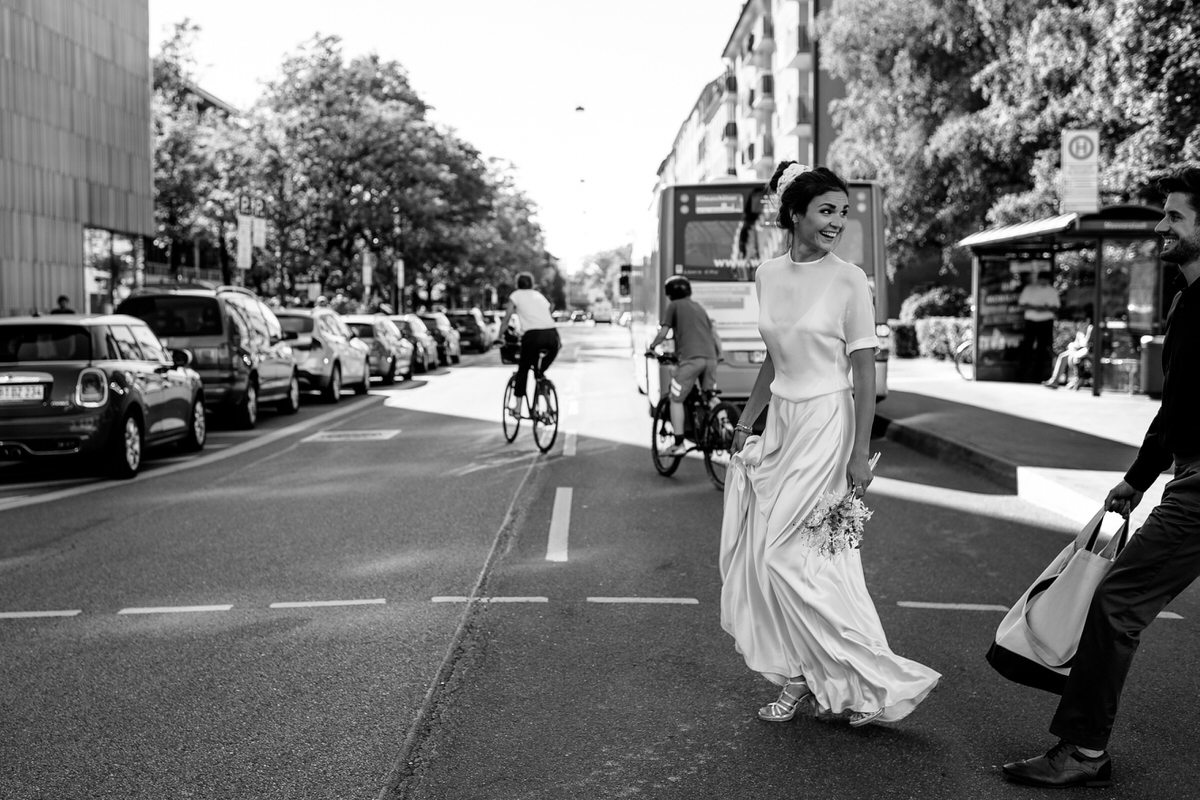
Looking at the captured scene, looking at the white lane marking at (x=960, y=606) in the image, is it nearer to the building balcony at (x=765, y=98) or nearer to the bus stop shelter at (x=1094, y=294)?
A: the bus stop shelter at (x=1094, y=294)

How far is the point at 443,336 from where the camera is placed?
120 feet

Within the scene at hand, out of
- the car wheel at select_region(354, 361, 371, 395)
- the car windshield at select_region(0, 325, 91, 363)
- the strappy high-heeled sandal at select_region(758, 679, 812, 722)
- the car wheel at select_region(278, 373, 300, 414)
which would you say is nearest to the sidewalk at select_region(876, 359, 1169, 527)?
the strappy high-heeled sandal at select_region(758, 679, 812, 722)

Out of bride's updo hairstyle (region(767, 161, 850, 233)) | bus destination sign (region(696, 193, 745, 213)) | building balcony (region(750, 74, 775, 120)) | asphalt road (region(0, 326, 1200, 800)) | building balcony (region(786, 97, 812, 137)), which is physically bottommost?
asphalt road (region(0, 326, 1200, 800))

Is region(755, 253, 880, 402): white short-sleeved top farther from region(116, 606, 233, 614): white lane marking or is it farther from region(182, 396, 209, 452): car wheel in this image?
region(182, 396, 209, 452): car wheel

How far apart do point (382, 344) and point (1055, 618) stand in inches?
939

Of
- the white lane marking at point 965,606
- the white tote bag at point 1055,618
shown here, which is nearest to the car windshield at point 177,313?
the white lane marking at point 965,606

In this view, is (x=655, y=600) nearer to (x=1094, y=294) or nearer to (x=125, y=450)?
(x=125, y=450)

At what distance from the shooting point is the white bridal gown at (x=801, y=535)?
4371 millimetres

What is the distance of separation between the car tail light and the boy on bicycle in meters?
4.77

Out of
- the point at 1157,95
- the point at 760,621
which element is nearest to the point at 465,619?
the point at 760,621

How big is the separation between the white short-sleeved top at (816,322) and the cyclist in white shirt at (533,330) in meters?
9.36

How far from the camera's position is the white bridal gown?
172 inches

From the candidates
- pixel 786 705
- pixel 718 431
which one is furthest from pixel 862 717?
pixel 718 431

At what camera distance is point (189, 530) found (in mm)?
8930
